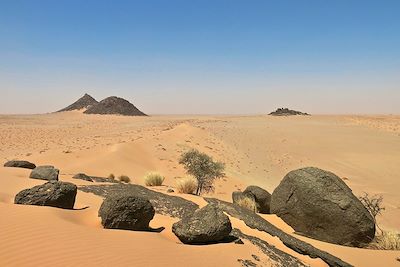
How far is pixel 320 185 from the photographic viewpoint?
10.6 metres

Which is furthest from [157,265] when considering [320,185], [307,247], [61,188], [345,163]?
[345,163]

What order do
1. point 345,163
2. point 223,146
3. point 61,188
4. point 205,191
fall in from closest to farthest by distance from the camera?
point 61,188 → point 205,191 → point 345,163 → point 223,146

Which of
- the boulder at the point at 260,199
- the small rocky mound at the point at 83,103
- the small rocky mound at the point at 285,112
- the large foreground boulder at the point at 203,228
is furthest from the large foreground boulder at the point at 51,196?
the small rocky mound at the point at 285,112

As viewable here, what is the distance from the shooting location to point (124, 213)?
22.2 ft

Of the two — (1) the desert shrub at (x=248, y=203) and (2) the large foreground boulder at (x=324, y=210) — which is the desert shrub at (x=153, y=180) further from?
(2) the large foreground boulder at (x=324, y=210)

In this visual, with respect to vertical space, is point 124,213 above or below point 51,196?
below

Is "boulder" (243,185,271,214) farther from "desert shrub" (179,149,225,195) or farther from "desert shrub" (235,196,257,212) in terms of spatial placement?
"desert shrub" (179,149,225,195)

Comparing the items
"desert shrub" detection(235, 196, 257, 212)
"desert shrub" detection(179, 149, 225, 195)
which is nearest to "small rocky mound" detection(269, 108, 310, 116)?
"desert shrub" detection(179, 149, 225, 195)

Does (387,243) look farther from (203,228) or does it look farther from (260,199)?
(203,228)

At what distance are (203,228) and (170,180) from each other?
14.1 meters

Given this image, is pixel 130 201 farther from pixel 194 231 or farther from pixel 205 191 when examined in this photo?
pixel 205 191

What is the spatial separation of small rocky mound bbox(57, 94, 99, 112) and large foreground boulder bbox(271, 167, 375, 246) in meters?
76.4

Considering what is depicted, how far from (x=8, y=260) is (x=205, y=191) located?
13.6 metres

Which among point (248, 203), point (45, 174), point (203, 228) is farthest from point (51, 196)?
point (248, 203)
